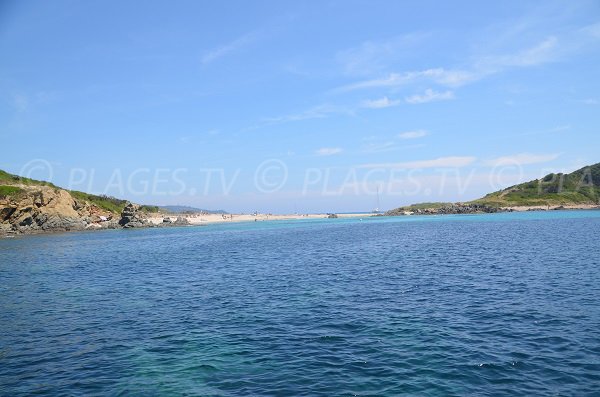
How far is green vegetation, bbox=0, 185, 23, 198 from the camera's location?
145m

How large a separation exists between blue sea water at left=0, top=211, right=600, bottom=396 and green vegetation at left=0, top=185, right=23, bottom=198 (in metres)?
122

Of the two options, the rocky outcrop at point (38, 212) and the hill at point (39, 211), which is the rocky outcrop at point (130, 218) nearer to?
the hill at point (39, 211)

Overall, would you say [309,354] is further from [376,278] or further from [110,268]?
[110,268]

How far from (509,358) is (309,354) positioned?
9989 millimetres

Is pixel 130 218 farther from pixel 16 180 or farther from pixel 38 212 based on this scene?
pixel 16 180

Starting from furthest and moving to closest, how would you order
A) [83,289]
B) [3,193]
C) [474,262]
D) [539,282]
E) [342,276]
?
[3,193] < [474,262] < [342,276] < [83,289] < [539,282]

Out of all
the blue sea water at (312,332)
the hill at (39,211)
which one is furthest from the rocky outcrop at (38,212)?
the blue sea water at (312,332)

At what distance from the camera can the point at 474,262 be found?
51281 mm

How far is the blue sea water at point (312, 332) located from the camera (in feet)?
57.2

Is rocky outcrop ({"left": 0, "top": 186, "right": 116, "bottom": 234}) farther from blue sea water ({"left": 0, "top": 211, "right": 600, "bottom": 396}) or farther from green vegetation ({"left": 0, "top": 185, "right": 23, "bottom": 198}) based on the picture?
blue sea water ({"left": 0, "top": 211, "right": 600, "bottom": 396})

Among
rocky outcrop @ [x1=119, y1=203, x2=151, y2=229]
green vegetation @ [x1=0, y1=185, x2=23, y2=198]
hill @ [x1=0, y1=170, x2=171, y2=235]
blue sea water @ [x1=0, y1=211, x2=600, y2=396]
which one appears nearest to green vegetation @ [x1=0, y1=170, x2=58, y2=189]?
hill @ [x1=0, y1=170, x2=171, y2=235]

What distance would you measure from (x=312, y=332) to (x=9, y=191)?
167 metres

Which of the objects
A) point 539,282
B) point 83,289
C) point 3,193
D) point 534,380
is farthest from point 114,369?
point 3,193

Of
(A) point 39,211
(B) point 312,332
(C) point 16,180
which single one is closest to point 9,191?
(A) point 39,211
